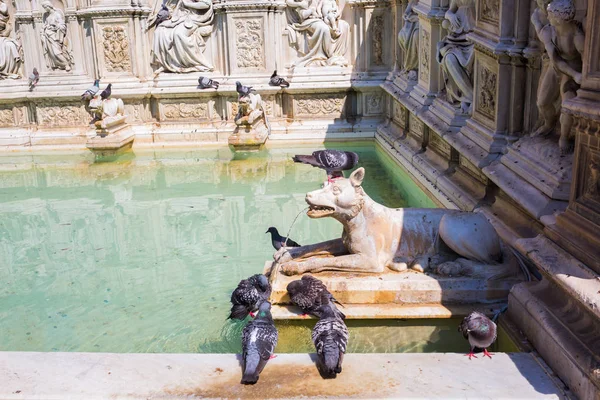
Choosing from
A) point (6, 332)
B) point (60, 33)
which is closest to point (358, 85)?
point (60, 33)

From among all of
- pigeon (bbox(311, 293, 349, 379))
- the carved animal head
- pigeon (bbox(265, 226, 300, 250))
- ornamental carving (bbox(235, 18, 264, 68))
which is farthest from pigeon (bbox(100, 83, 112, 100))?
pigeon (bbox(311, 293, 349, 379))

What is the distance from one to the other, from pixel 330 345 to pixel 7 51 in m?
8.78

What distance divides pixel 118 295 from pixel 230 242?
1.32 metres

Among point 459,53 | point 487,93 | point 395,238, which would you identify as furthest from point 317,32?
point 395,238

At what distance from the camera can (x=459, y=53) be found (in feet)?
22.5

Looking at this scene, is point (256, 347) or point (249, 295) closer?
point (256, 347)

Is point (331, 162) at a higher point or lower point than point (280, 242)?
higher

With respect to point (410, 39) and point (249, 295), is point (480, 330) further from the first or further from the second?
point (410, 39)

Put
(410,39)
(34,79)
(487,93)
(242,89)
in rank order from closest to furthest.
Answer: (487,93) → (410,39) → (242,89) → (34,79)

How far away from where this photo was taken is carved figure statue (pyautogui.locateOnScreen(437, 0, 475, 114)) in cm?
675

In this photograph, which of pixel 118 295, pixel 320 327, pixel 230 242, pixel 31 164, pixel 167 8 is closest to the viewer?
pixel 320 327

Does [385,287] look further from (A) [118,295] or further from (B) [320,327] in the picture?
(A) [118,295]

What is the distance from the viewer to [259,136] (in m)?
9.74

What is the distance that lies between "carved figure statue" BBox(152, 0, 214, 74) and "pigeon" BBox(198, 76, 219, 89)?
0.39 meters
